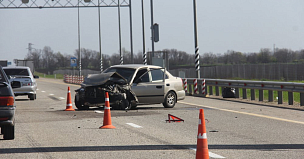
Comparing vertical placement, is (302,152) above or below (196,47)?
below

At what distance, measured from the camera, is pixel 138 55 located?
131 meters

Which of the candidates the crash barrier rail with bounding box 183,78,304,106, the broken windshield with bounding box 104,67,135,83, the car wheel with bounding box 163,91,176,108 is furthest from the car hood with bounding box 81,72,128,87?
the crash barrier rail with bounding box 183,78,304,106

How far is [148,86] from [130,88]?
0.85 m

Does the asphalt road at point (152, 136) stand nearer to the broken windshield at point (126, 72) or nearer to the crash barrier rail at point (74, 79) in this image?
the broken windshield at point (126, 72)

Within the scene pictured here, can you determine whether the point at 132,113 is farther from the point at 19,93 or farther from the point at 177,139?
the point at 19,93

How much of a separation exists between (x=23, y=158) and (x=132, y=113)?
325 inches


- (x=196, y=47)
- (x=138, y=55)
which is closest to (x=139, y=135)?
(x=196, y=47)

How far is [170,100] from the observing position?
1809 centimetres

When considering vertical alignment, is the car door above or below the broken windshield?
below

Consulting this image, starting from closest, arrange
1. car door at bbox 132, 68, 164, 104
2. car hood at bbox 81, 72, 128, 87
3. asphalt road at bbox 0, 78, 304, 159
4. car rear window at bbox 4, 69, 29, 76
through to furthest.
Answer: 1. asphalt road at bbox 0, 78, 304, 159
2. car hood at bbox 81, 72, 128, 87
3. car door at bbox 132, 68, 164, 104
4. car rear window at bbox 4, 69, 29, 76

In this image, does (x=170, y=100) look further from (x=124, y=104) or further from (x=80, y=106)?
(x=80, y=106)

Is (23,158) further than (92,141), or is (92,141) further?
(92,141)

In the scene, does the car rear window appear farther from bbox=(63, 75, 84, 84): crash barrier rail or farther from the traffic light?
bbox=(63, 75, 84, 84): crash barrier rail

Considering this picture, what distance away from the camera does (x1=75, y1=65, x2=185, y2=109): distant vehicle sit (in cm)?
1650
